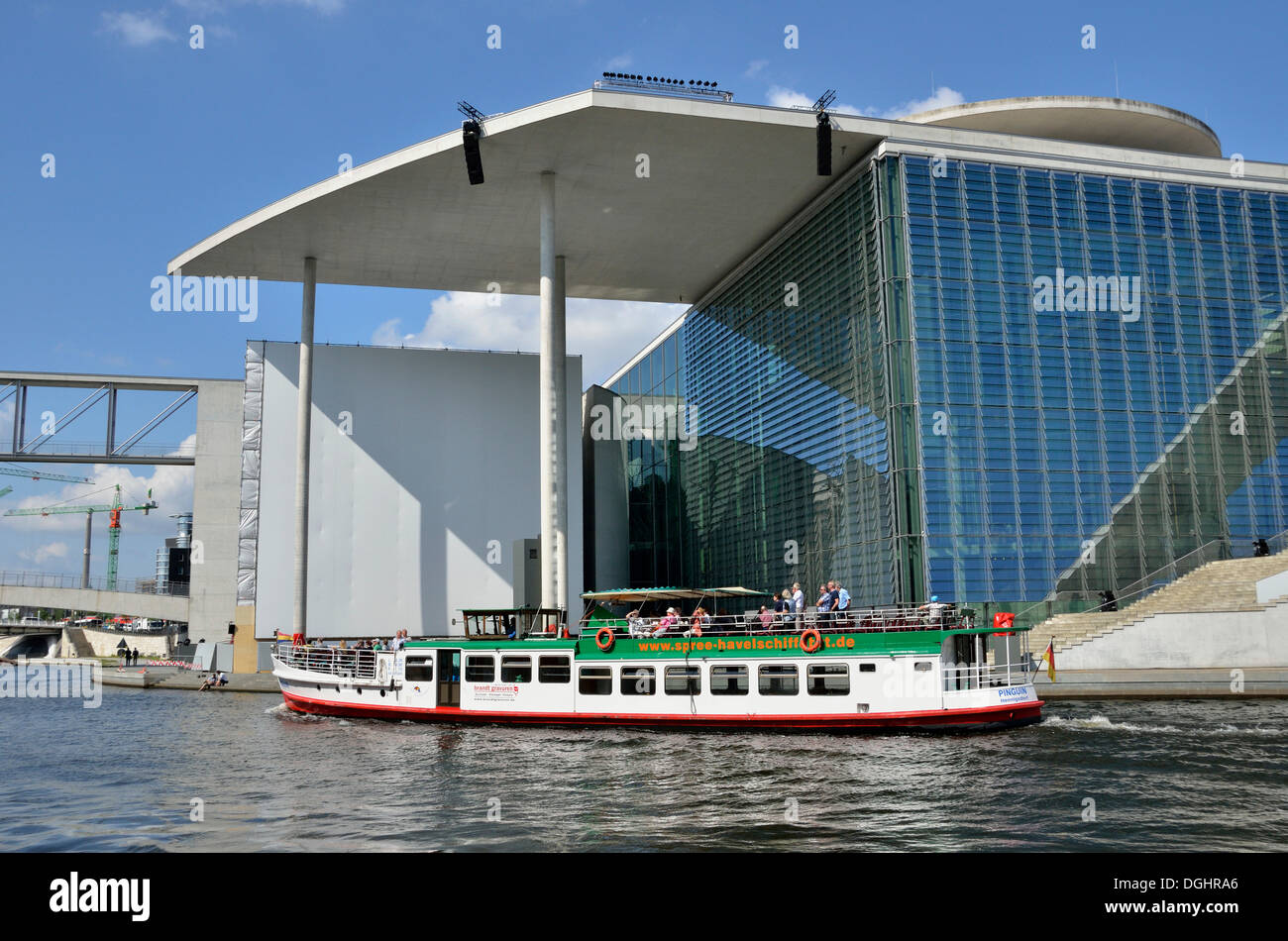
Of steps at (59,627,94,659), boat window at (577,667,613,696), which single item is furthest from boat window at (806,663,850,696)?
steps at (59,627,94,659)

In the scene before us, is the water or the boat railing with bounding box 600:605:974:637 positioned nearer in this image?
the water

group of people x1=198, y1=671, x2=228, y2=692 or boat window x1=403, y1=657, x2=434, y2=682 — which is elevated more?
boat window x1=403, y1=657, x2=434, y2=682

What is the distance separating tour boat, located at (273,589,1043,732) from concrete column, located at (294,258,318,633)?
16.1 m

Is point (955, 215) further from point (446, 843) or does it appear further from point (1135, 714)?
point (446, 843)

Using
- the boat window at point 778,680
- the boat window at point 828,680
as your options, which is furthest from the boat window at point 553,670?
the boat window at point 828,680

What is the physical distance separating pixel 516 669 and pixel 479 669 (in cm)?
127

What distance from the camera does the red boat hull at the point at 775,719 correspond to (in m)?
23.5

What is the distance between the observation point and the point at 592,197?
135ft

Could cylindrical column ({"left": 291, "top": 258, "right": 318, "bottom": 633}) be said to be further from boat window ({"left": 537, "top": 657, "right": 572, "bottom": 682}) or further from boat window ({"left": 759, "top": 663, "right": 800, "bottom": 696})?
boat window ({"left": 759, "top": 663, "right": 800, "bottom": 696})

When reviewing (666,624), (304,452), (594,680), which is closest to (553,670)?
(594,680)

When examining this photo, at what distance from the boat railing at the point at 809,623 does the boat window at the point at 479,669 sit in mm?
3468

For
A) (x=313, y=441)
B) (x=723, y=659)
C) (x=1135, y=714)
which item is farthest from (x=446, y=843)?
(x=313, y=441)

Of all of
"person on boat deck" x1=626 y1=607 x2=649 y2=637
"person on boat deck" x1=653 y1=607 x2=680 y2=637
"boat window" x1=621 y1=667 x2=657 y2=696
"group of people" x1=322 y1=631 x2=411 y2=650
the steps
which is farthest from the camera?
the steps

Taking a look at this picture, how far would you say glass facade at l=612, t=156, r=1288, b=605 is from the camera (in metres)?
34.4
